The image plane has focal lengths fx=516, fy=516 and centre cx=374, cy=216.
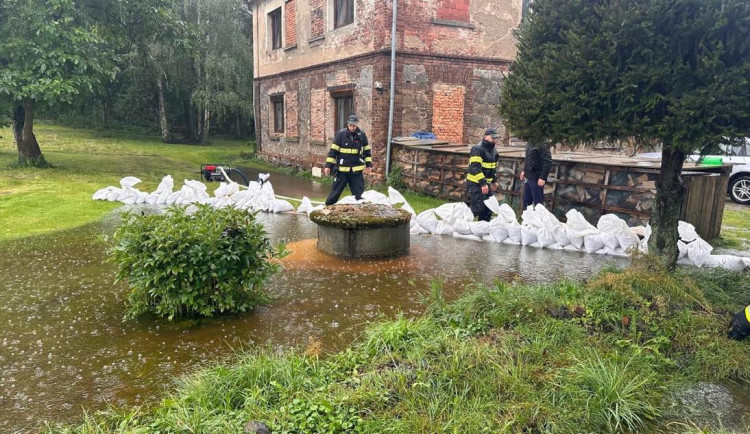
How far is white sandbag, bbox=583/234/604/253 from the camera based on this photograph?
7109 mm

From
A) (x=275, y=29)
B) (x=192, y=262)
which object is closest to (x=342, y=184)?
(x=192, y=262)

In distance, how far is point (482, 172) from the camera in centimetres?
816

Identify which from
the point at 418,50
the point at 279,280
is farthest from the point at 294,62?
the point at 279,280

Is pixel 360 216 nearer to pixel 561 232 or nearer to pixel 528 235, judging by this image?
pixel 528 235

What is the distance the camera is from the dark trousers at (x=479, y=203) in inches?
327

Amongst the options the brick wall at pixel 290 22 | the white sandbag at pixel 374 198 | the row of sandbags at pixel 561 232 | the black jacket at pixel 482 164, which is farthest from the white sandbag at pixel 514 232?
the brick wall at pixel 290 22

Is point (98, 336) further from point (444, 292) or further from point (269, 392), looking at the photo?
point (444, 292)

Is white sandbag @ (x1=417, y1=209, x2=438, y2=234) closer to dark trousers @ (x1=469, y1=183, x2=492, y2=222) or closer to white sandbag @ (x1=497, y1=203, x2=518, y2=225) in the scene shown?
dark trousers @ (x1=469, y1=183, x2=492, y2=222)

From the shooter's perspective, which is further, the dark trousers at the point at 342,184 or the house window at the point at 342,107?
the house window at the point at 342,107

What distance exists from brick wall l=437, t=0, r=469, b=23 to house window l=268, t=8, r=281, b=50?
8.30 metres

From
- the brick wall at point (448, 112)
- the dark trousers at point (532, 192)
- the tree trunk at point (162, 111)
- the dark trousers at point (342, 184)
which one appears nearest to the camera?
the dark trousers at point (532, 192)

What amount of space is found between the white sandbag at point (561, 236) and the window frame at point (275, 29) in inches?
586

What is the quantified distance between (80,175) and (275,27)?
9195 millimetres

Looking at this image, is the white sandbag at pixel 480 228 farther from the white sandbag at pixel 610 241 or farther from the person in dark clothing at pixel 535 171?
the white sandbag at pixel 610 241
